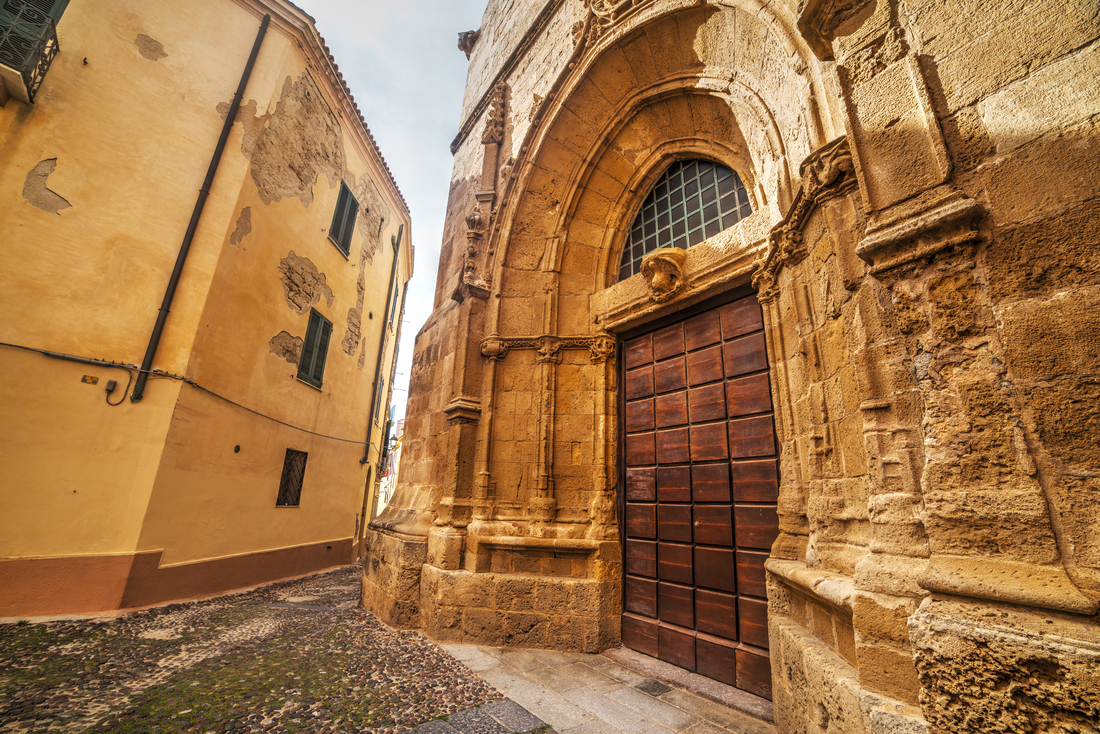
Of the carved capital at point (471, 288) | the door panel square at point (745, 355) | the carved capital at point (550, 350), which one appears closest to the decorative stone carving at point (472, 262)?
the carved capital at point (471, 288)

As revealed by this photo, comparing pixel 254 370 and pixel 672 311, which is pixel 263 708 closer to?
pixel 672 311

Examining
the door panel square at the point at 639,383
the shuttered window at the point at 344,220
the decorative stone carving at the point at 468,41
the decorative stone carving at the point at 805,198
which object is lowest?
the door panel square at the point at 639,383

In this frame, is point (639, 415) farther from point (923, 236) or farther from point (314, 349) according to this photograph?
point (314, 349)

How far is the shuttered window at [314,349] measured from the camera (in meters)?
8.20

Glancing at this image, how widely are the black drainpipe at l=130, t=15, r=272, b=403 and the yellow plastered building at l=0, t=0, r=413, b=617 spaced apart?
2 centimetres

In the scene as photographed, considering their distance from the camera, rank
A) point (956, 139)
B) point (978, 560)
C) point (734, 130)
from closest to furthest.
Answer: point (978, 560)
point (956, 139)
point (734, 130)

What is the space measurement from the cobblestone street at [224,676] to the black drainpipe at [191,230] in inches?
101

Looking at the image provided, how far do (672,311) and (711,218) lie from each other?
101 cm

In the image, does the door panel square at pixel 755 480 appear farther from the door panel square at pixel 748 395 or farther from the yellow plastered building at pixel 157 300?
the yellow plastered building at pixel 157 300

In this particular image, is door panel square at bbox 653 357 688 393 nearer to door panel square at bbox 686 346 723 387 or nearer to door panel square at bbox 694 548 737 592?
door panel square at bbox 686 346 723 387

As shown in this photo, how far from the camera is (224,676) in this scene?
10.1ft

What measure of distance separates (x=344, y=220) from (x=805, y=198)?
9249mm

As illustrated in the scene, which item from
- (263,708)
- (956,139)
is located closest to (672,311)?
(956,139)

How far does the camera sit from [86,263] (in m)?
5.16
